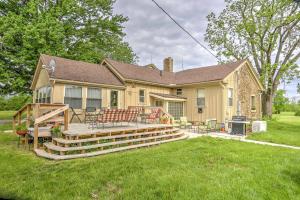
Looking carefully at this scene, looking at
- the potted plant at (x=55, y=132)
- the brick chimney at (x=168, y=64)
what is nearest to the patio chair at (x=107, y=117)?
the potted plant at (x=55, y=132)

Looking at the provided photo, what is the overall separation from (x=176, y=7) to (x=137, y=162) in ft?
22.3

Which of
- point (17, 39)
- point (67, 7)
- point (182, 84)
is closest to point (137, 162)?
point (182, 84)

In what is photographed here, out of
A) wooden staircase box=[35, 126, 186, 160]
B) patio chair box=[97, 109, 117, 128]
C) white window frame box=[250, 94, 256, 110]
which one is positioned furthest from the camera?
white window frame box=[250, 94, 256, 110]

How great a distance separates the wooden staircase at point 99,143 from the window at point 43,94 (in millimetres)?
6402

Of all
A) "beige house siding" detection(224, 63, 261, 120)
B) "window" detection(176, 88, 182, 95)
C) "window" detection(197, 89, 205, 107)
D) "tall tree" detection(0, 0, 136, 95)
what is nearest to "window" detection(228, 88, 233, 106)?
"beige house siding" detection(224, 63, 261, 120)

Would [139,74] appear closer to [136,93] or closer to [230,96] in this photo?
[136,93]

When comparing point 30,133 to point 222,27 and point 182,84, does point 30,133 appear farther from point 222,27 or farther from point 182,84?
point 222,27

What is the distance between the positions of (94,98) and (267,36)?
19967 mm

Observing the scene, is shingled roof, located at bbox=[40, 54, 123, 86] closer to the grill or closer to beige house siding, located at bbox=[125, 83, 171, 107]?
beige house siding, located at bbox=[125, 83, 171, 107]

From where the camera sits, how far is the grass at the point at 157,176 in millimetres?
4027

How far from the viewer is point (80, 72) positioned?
1389cm

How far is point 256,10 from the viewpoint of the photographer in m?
22.6

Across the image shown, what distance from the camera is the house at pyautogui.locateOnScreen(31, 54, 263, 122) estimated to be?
12.9m

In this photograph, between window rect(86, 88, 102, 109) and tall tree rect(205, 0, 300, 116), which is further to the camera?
tall tree rect(205, 0, 300, 116)
